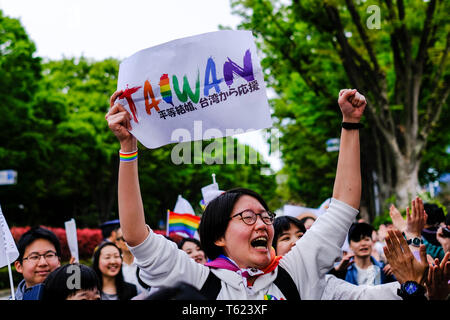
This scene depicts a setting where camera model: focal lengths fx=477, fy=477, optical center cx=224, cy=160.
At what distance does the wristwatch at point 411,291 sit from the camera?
1950 millimetres

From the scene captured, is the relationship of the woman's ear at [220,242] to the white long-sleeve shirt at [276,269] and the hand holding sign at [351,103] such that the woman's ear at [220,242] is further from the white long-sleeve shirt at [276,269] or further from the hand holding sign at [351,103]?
the hand holding sign at [351,103]

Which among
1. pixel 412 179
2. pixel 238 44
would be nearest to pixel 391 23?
pixel 412 179

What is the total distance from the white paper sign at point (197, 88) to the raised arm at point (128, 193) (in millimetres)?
136

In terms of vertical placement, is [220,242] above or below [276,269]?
above

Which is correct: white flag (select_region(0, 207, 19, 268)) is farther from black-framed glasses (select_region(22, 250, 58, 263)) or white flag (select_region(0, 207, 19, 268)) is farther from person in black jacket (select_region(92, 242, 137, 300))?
person in black jacket (select_region(92, 242, 137, 300))

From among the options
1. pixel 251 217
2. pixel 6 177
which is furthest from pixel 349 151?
pixel 6 177

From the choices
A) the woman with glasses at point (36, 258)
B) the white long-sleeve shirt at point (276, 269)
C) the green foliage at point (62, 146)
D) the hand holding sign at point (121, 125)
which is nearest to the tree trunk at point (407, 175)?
the green foliage at point (62, 146)

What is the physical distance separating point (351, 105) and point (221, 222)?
810 mm

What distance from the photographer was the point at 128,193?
81.7 inches

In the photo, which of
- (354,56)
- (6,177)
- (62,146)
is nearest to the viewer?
(354,56)

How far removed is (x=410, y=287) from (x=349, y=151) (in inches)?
25.0

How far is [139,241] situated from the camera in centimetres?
201

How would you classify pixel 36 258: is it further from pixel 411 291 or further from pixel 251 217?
pixel 411 291

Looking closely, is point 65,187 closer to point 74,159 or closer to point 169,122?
point 74,159
